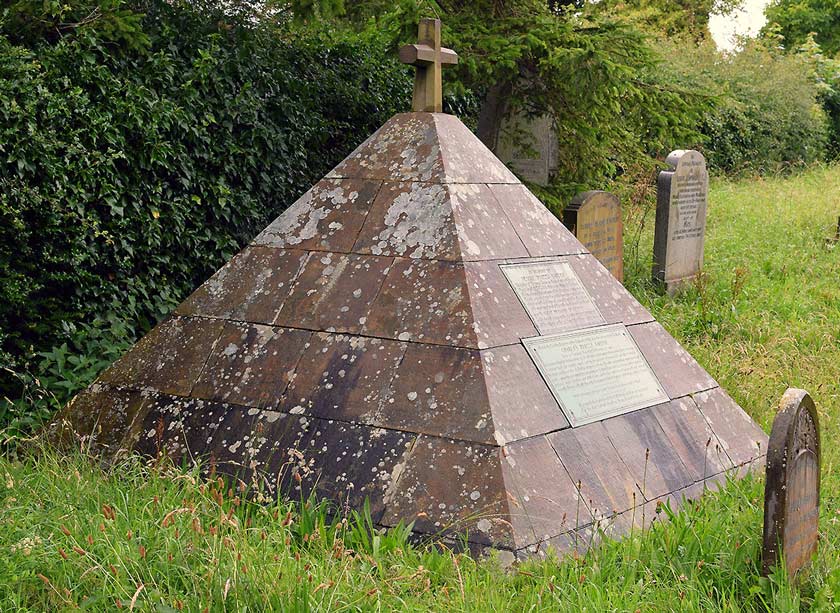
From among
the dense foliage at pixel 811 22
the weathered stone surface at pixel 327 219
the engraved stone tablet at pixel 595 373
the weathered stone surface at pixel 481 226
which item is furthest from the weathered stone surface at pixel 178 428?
the dense foliage at pixel 811 22

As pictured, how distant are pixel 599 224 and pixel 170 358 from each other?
457cm

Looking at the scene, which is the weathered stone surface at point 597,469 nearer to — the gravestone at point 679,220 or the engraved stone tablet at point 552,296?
the engraved stone tablet at point 552,296

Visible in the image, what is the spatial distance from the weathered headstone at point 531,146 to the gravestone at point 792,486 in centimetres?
581

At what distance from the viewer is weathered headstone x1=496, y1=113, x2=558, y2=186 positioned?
8.62 m

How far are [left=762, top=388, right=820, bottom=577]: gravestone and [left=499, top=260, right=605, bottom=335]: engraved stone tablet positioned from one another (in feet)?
3.87

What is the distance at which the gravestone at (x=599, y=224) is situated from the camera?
24.2 feet

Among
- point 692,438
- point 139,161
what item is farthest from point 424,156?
point 139,161

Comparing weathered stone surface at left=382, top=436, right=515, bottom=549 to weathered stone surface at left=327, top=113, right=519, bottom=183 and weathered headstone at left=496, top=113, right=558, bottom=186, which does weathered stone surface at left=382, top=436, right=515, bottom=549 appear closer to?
weathered stone surface at left=327, top=113, right=519, bottom=183

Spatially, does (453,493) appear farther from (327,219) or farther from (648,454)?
(327,219)

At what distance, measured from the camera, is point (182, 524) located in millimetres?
2908

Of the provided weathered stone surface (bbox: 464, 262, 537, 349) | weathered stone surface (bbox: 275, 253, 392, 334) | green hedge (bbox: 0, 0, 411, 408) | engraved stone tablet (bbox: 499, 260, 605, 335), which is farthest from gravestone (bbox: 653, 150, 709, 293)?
weathered stone surface (bbox: 275, 253, 392, 334)

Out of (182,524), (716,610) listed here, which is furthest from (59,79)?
(716,610)

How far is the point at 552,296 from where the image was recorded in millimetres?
4047

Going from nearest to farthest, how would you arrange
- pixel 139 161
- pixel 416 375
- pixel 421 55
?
1. pixel 416 375
2. pixel 421 55
3. pixel 139 161
